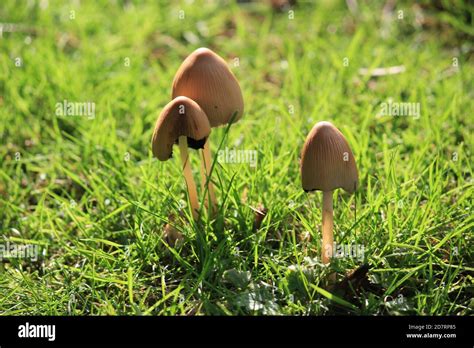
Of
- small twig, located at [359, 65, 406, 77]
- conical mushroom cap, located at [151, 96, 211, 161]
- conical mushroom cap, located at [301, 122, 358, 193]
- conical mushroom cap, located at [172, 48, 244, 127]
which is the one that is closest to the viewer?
conical mushroom cap, located at [301, 122, 358, 193]

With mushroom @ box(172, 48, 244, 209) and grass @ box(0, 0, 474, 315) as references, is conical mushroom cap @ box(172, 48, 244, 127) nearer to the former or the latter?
mushroom @ box(172, 48, 244, 209)

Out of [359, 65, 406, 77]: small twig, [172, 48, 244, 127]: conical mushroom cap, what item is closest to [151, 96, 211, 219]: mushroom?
[172, 48, 244, 127]: conical mushroom cap

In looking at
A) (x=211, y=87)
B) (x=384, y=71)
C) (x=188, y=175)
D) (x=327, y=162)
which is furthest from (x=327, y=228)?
(x=384, y=71)

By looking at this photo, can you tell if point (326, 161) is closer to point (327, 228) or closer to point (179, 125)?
point (327, 228)

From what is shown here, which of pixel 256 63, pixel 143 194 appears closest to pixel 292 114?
pixel 256 63

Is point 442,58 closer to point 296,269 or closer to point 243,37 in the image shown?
point 243,37

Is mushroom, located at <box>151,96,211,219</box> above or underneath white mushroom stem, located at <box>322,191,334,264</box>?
above
